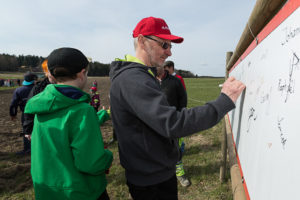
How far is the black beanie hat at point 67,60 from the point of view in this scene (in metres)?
1.55

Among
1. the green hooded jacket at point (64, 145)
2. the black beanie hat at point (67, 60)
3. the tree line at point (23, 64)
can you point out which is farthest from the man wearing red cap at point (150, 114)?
the tree line at point (23, 64)

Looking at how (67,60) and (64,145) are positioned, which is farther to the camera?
(67,60)

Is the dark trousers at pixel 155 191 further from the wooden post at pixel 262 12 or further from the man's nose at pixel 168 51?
the wooden post at pixel 262 12

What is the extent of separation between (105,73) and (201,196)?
9841 cm

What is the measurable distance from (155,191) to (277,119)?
1.17 metres

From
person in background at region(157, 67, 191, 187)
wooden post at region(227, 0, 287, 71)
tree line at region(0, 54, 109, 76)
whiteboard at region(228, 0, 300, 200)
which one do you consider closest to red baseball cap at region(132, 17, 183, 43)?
wooden post at region(227, 0, 287, 71)

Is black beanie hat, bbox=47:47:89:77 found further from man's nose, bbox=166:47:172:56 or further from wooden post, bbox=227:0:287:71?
wooden post, bbox=227:0:287:71

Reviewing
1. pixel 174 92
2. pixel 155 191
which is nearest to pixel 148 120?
pixel 155 191

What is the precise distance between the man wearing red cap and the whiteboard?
251 millimetres

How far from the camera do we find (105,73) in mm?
97125

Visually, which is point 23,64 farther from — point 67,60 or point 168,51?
point 168,51

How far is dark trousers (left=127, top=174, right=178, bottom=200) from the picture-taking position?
152 centimetres

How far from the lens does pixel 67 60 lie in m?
1.55

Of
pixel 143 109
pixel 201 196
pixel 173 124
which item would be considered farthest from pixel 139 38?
pixel 201 196
